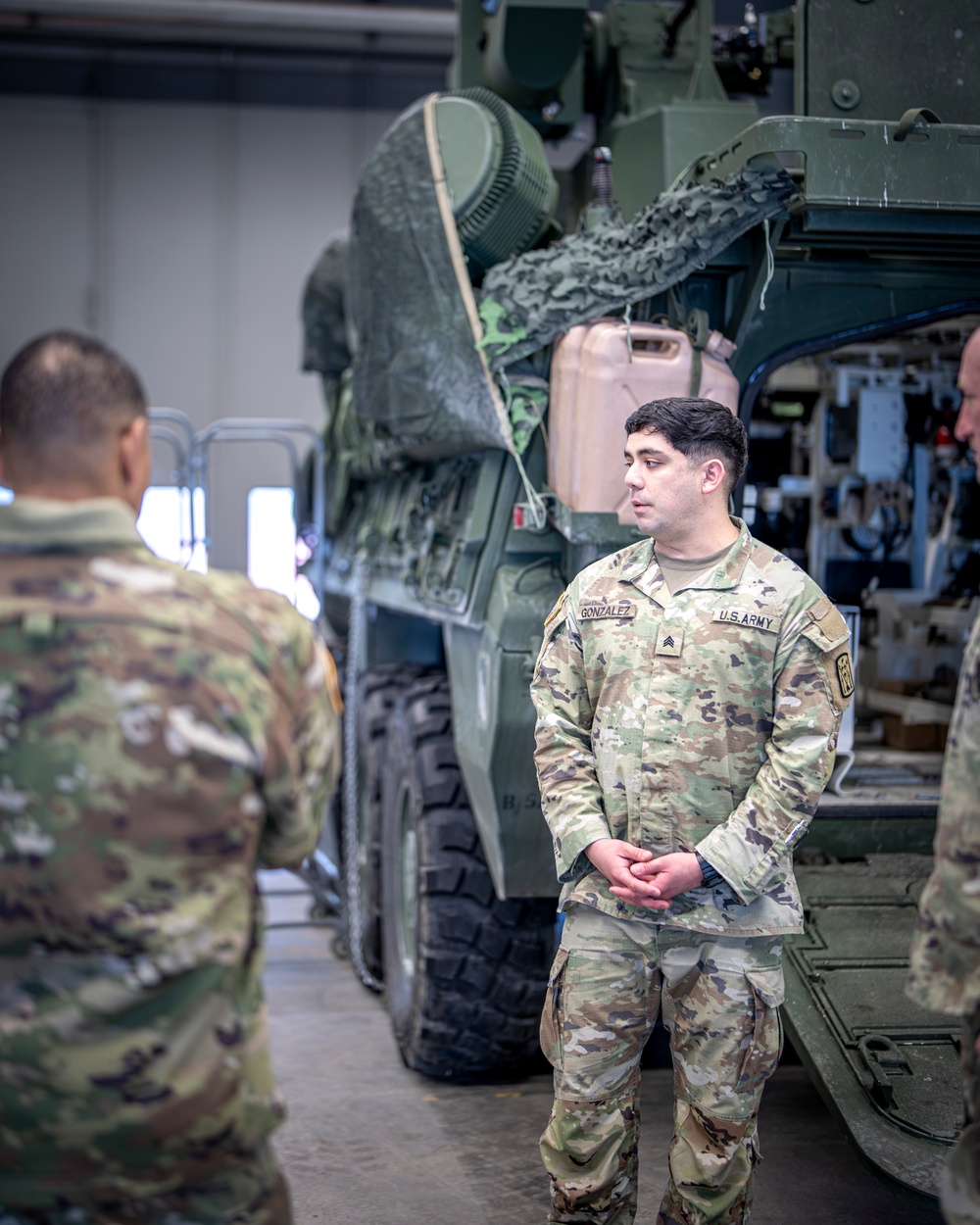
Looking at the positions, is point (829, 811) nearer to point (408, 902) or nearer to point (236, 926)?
point (408, 902)

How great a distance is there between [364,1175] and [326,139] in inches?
436

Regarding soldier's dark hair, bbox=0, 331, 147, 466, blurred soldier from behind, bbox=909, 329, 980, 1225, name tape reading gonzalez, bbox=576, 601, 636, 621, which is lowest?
blurred soldier from behind, bbox=909, 329, 980, 1225

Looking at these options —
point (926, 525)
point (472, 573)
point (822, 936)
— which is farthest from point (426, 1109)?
point (926, 525)

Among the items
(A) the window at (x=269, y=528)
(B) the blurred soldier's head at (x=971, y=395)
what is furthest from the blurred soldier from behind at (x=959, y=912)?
(A) the window at (x=269, y=528)

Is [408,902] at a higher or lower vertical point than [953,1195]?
lower

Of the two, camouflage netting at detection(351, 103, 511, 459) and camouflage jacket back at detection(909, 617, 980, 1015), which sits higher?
camouflage netting at detection(351, 103, 511, 459)

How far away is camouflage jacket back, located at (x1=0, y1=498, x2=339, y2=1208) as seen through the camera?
183cm

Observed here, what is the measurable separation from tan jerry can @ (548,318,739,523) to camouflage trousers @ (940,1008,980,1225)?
1967 mm

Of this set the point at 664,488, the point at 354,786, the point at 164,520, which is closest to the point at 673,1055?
the point at 664,488

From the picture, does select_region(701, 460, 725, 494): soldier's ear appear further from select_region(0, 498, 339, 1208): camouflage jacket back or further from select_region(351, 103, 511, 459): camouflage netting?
select_region(0, 498, 339, 1208): camouflage jacket back

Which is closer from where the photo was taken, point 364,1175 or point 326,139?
point 364,1175

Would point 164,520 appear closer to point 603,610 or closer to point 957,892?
point 603,610

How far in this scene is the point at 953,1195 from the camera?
6.57 feet

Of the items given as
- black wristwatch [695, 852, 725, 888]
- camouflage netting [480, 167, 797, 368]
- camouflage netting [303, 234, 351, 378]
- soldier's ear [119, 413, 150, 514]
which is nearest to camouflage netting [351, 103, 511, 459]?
camouflage netting [480, 167, 797, 368]
